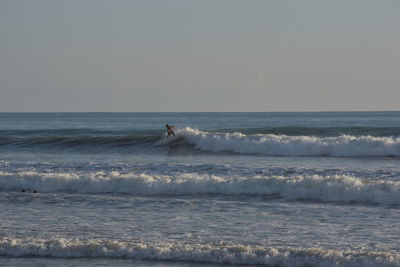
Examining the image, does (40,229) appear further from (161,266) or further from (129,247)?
(161,266)

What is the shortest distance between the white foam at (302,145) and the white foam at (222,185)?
411 inches

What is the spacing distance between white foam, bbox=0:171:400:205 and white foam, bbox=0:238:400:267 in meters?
4.83

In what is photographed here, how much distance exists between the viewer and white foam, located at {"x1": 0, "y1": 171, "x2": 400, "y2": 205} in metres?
14.0

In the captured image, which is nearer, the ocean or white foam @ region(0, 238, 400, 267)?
white foam @ region(0, 238, 400, 267)

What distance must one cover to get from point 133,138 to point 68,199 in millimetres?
17989

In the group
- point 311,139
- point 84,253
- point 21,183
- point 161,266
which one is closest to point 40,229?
point 84,253

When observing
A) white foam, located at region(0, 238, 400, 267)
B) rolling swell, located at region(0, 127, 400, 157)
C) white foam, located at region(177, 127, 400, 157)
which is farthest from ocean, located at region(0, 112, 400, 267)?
rolling swell, located at region(0, 127, 400, 157)

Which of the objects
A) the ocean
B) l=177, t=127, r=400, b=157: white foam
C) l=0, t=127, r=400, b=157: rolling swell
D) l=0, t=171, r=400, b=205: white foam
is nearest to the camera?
→ the ocean

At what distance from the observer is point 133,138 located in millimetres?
32688

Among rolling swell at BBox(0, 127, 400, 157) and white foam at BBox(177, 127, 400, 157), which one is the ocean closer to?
white foam at BBox(177, 127, 400, 157)

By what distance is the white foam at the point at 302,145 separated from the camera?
84.1 feet

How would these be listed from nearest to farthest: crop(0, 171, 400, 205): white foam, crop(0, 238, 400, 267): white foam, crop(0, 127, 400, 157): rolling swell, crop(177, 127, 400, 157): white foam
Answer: crop(0, 238, 400, 267): white foam
crop(0, 171, 400, 205): white foam
crop(177, 127, 400, 157): white foam
crop(0, 127, 400, 157): rolling swell

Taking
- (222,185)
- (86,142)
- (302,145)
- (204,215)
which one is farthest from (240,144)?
(204,215)

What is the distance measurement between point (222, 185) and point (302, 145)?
12466mm
